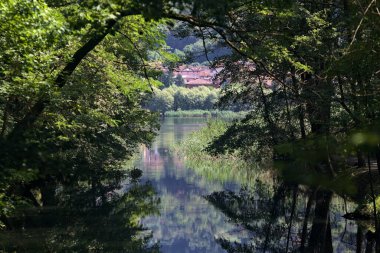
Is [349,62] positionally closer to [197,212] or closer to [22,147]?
[22,147]

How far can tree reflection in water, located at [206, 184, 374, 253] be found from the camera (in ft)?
56.9

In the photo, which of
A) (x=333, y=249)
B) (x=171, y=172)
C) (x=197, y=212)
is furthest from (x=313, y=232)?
(x=171, y=172)

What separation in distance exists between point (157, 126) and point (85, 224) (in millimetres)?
11566

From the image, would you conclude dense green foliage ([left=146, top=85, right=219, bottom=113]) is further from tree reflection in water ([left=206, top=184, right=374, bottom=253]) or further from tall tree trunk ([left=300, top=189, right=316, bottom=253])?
tall tree trunk ([left=300, top=189, right=316, bottom=253])

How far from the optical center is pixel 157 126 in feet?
102

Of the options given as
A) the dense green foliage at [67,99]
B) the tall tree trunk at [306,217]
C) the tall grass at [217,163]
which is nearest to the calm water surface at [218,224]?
the tall tree trunk at [306,217]

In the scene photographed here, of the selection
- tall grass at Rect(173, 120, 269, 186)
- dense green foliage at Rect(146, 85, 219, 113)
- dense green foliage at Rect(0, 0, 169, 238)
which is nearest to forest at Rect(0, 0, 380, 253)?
dense green foliage at Rect(0, 0, 169, 238)

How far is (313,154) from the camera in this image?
6.43m

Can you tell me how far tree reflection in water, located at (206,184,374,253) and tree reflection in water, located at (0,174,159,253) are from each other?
3538 mm

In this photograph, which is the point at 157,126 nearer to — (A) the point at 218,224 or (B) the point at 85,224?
(A) the point at 218,224

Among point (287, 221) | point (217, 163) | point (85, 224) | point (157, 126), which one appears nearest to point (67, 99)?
point (85, 224)

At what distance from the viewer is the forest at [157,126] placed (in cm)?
859

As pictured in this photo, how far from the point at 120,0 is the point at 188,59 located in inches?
614

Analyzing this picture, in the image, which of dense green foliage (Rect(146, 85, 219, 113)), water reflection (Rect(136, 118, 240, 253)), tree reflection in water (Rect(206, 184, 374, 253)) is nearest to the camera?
tree reflection in water (Rect(206, 184, 374, 253))
